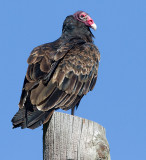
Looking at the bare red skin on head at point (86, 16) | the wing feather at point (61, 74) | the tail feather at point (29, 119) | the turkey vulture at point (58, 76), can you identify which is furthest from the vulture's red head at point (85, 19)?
the tail feather at point (29, 119)

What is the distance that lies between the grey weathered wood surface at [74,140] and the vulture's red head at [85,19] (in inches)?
138

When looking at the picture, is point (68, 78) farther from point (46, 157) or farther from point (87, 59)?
point (46, 157)

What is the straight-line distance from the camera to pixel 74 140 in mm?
Answer: 3189

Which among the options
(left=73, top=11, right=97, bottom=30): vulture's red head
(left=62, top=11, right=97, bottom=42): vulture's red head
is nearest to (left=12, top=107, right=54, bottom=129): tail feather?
(left=62, top=11, right=97, bottom=42): vulture's red head

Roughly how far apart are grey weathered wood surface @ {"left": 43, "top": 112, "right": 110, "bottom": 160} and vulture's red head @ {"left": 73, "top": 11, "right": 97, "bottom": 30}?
3.51 metres

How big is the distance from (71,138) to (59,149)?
0.14 m

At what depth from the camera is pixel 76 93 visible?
17.3 ft

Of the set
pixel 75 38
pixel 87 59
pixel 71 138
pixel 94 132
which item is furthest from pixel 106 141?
pixel 75 38

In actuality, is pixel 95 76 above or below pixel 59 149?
above

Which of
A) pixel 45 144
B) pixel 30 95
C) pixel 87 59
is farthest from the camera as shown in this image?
pixel 87 59

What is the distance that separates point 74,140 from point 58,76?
76.8 inches

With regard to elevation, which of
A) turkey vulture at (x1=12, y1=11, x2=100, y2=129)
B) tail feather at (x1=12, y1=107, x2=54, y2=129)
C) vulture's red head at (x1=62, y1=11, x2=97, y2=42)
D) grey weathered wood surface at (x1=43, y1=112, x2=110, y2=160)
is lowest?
grey weathered wood surface at (x1=43, y1=112, x2=110, y2=160)

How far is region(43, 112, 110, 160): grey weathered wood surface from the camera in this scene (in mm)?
3150

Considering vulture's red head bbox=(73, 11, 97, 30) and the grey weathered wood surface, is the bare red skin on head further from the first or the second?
the grey weathered wood surface
